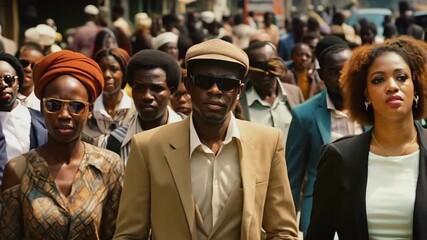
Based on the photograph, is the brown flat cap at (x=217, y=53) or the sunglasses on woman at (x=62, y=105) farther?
the sunglasses on woman at (x=62, y=105)

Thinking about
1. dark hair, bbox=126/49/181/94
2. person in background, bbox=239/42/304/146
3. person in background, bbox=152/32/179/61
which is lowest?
person in background, bbox=152/32/179/61

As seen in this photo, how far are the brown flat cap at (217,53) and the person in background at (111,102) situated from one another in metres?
2.86

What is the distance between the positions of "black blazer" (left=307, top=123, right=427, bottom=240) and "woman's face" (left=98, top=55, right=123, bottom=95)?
3.77m

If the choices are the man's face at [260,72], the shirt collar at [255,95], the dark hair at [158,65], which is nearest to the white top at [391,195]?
the dark hair at [158,65]

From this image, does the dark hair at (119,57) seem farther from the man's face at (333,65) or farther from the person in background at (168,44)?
the person in background at (168,44)

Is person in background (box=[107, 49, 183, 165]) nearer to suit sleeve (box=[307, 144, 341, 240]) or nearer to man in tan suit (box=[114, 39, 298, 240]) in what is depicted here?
man in tan suit (box=[114, 39, 298, 240])

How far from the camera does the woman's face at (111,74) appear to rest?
28.1 ft

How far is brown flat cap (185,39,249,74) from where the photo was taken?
4.86 meters

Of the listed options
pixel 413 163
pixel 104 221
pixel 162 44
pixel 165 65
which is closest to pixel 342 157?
pixel 413 163

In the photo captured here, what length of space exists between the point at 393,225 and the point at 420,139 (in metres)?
0.41

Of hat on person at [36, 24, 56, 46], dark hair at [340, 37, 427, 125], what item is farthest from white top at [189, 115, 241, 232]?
hat on person at [36, 24, 56, 46]

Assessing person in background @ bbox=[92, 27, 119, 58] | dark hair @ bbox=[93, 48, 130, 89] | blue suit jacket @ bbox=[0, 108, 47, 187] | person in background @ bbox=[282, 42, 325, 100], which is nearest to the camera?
blue suit jacket @ bbox=[0, 108, 47, 187]

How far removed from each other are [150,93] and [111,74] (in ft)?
6.95

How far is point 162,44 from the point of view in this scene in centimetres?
1380
